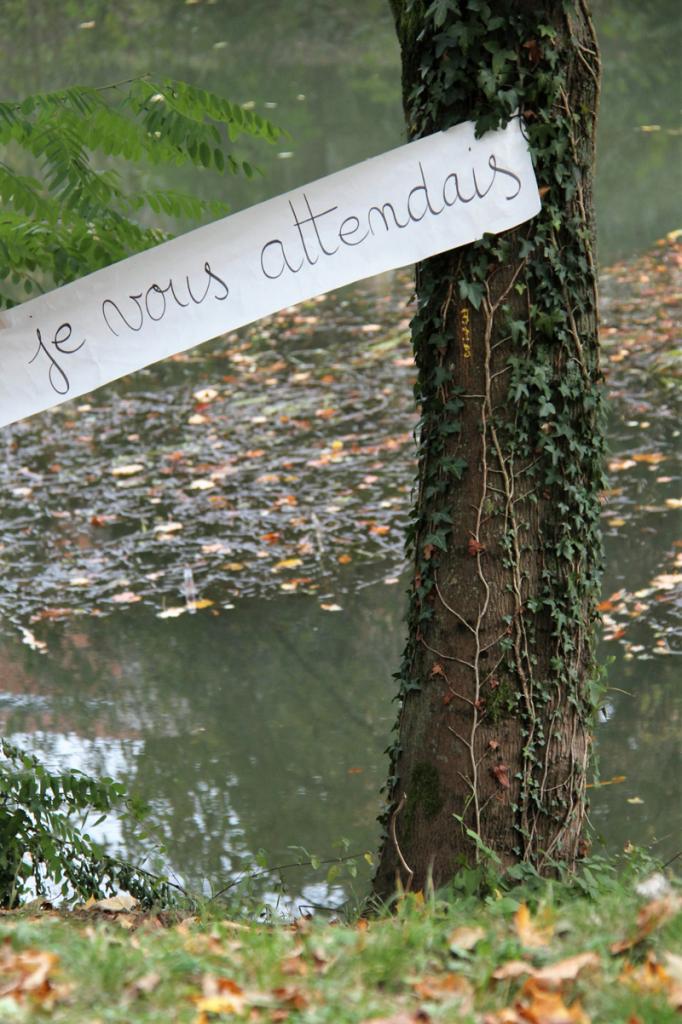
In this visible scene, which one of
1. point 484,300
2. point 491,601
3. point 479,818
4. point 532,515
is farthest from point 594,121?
point 479,818

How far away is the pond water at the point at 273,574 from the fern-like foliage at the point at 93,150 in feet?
6.95

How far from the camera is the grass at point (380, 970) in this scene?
7.80ft

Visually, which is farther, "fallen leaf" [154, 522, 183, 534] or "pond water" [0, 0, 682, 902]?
"fallen leaf" [154, 522, 183, 534]

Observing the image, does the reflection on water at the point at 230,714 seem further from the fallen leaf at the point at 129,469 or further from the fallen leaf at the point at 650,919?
the fallen leaf at the point at 650,919

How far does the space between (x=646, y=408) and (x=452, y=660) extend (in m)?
4.95

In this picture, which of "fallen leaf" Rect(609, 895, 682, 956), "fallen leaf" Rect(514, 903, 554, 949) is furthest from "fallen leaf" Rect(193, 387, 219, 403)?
"fallen leaf" Rect(609, 895, 682, 956)

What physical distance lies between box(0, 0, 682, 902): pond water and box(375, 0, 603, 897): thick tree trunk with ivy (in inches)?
39.8

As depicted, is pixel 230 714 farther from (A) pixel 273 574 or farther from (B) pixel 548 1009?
(B) pixel 548 1009

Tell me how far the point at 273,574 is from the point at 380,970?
4115 millimetres

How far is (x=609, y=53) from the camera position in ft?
55.2

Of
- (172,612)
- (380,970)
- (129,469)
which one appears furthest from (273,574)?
(380,970)

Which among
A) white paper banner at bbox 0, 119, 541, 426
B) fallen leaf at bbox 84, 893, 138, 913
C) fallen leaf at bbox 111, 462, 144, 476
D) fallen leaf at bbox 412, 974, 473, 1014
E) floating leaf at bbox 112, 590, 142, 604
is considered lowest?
fallen leaf at bbox 84, 893, 138, 913

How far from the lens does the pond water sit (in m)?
4.93

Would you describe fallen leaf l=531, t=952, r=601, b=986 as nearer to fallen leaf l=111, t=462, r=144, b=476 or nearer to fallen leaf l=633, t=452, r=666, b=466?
fallen leaf l=633, t=452, r=666, b=466
